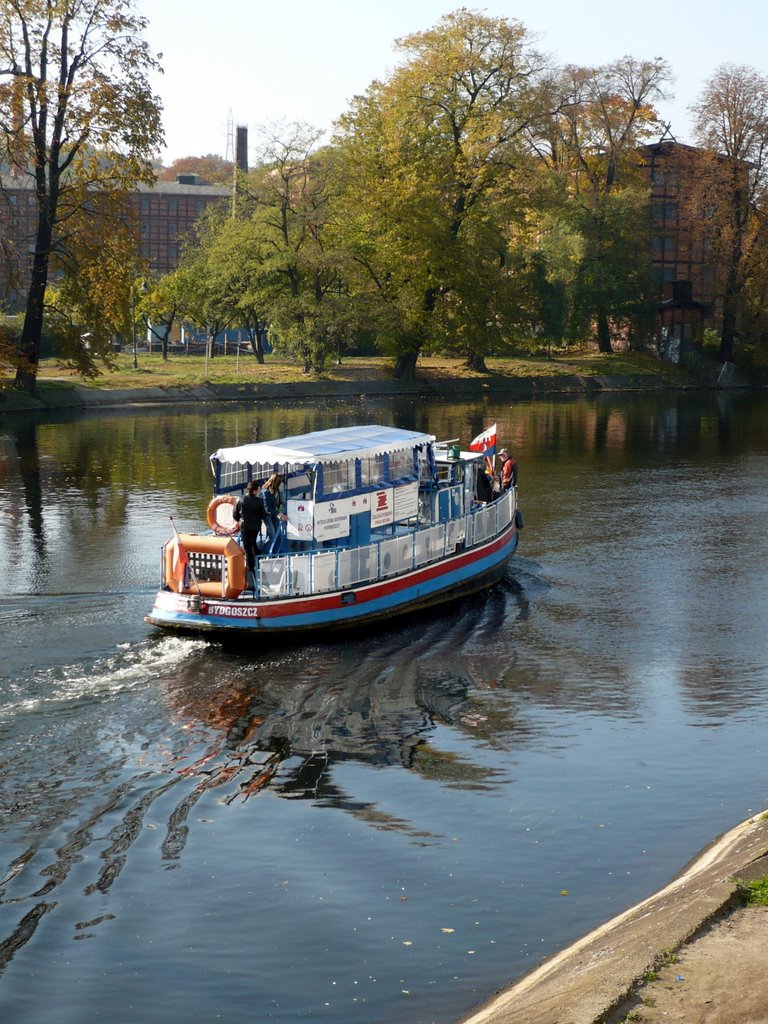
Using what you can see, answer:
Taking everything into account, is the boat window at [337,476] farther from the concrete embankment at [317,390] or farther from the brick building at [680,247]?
the brick building at [680,247]

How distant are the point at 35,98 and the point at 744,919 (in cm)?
6272

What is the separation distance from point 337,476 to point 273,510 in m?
1.60

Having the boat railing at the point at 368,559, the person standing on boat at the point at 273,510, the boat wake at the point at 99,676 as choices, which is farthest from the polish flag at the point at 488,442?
the boat wake at the point at 99,676

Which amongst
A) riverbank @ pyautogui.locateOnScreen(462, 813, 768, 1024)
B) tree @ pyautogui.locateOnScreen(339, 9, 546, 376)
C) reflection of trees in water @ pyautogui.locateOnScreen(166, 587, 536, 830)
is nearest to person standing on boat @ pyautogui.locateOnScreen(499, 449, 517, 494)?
reflection of trees in water @ pyautogui.locateOnScreen(166, 587, 536, 830)

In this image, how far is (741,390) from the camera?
101375 millimetres

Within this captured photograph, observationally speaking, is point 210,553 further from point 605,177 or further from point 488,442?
point 605,177

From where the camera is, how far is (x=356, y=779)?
59.4ft

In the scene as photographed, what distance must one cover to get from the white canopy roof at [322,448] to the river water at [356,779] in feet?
12.2

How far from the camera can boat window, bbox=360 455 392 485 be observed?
27.3m

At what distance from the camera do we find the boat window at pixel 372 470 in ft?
89.6

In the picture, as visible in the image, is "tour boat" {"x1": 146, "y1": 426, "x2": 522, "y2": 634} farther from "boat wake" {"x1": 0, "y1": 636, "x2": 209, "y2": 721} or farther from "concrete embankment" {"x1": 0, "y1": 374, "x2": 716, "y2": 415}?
"concrete embankment" {"x1": 0, "y1": 374, "x2": 716, "y2": 415}

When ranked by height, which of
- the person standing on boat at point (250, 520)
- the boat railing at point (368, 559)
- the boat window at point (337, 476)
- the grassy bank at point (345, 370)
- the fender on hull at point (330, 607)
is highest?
the grassy bank at point (345, 370)

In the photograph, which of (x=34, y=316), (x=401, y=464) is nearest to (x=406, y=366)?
(x=34, y=316)

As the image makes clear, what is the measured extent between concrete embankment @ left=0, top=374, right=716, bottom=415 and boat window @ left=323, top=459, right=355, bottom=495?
45630 millimetres
